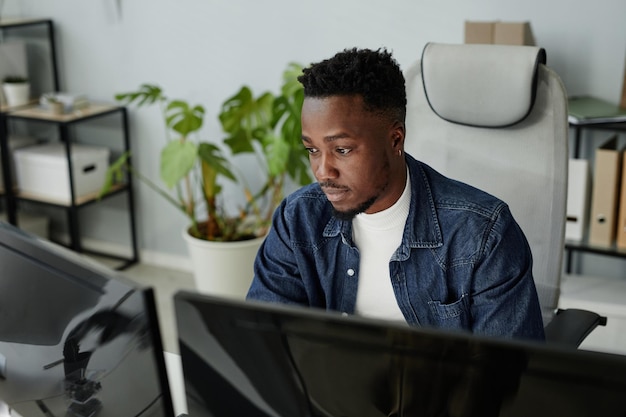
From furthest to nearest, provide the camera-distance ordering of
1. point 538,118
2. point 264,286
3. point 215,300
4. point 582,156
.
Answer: point 582,156 < point 538,118 < point 264,286 < point 215,300

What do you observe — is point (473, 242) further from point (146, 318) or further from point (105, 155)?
point (105, 155)

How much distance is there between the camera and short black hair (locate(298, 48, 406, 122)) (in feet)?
4.63

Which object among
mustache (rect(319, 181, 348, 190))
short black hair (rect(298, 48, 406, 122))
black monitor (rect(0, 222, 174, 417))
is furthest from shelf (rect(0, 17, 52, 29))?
black monitor (rect(0, 222, 174, 417))

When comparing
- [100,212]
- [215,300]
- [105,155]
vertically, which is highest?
[215,300]

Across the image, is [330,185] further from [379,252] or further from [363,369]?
[363,369]

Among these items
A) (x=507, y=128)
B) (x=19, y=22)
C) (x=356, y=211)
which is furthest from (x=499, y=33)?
(x=19, y=22)

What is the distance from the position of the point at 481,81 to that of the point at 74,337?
1173 mm

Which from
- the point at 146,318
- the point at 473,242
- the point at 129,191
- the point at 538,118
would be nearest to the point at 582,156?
the point at 538,118

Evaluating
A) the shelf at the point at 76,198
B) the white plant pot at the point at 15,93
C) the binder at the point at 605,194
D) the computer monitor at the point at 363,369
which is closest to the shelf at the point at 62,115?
the white plant pot at the point at 15,93

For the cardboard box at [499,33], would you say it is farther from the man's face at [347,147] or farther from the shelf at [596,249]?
the man's face at [347,147]

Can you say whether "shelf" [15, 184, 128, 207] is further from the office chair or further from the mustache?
the mustache

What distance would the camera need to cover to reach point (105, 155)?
3.64 m

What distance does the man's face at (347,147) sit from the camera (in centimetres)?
139

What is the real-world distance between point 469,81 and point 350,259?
22.4 inches
